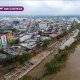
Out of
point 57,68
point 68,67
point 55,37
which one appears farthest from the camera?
point 55,37

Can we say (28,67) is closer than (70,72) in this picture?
No

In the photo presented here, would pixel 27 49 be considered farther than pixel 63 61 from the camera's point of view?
Yes

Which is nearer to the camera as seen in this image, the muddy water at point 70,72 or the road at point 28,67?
the muddy water at point 70,72

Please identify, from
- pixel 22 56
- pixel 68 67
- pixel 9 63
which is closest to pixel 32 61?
pixel 22 56

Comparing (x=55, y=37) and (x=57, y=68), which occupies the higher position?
(x=57, y=68)

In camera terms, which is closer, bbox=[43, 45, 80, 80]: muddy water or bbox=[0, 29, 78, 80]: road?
bbox=[43, 45, 80, 80]: muddy water

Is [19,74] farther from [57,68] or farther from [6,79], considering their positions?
[57,68]

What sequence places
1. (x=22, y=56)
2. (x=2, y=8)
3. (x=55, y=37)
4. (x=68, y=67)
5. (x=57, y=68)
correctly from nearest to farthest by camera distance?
(x=2, y=8), (x=57, y=68), (x=68, y=67), (x=22, y=56), (x=55, y=37)

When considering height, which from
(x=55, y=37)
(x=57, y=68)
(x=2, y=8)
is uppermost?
(x=2, y=8)

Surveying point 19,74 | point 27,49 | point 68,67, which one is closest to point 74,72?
point 68,67
